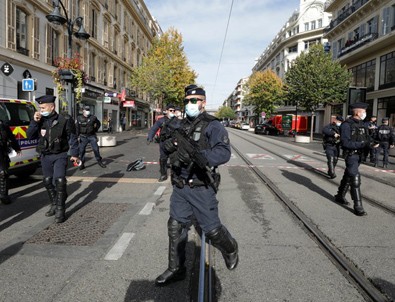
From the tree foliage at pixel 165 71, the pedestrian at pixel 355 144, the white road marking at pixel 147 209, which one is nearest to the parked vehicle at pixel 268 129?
the tree foliage at pixel 165 71

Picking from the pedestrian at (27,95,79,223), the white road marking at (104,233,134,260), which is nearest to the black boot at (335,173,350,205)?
the white road marking at (104,233,134,260)

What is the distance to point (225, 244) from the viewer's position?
2.95 metres

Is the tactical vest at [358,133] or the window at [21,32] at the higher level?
the window at [21,32]

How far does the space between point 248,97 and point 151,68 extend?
2540 cm

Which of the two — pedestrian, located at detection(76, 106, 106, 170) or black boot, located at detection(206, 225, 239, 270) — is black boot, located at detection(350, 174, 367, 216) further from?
pedestrian, located at detection(76, 106, 106, 170)

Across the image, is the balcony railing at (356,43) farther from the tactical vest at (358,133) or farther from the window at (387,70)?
the tactical vest at (358,133)

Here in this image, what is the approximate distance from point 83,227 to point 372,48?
97.3 feet

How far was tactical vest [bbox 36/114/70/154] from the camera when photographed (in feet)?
14.7

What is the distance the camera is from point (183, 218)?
9.53ft

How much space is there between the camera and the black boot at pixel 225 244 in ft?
9.50

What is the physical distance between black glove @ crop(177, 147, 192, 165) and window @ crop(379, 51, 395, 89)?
2716 cm

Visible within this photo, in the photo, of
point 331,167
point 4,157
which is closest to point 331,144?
point 331,167

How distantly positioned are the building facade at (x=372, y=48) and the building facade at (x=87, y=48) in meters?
22.4

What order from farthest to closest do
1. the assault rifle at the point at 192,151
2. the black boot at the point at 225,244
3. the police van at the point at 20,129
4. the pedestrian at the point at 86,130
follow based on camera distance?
the pedestrian at the point at 86,130 < the police van at the point at 20,129 < the black boot at the point at 225,244 < the assault rifle at the point at 192,151
